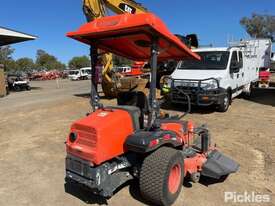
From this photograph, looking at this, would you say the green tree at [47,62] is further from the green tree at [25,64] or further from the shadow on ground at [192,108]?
the shadow on ground at [192,108]

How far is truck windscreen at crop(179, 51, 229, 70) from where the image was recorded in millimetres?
10995

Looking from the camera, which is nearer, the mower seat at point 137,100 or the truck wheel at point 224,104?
the mower seat at point 137,100

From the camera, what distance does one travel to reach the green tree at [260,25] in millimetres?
58731

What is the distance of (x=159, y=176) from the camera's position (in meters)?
3.92

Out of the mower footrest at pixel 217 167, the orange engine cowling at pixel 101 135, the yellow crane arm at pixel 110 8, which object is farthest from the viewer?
the yellow crane arm at pixel 110 8

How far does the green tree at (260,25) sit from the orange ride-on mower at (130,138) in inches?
2348

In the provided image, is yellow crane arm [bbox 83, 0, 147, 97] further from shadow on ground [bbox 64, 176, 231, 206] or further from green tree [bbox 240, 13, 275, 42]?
green tree [bbox 240, 13, 275, 42]

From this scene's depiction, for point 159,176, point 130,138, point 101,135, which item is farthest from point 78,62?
point 159,176

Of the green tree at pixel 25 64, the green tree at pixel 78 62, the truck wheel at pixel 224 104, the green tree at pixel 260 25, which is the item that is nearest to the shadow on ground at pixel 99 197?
the truck wheel at pixel 224 104

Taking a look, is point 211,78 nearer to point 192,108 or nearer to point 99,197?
point 192,108

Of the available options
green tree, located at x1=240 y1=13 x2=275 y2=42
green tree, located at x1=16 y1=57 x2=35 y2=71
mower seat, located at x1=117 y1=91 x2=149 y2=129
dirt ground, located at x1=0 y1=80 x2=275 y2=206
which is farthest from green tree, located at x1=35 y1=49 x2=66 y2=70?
mower seat, located at x1=117 y1=91 x2=149 y2=129

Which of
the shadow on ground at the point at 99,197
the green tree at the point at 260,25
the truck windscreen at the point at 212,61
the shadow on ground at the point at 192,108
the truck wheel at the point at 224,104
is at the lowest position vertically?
the shadow on ground at the point at 99,197

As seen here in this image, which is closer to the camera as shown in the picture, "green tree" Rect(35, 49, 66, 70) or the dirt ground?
the dirt ground

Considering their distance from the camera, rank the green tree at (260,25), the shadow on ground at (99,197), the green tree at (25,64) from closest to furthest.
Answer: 1. the shadow on ground at (99,197)
2. the green tree at (260,25)
3. the green tree at (25,64)
